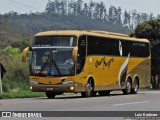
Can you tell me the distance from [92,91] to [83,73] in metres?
1.82

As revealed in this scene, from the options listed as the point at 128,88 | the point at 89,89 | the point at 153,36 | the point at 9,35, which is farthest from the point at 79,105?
the point at 9,35

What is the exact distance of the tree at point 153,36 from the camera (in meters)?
60.2

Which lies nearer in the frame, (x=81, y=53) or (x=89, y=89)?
(x=81, y=53)

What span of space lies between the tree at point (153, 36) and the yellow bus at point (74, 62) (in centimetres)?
2656

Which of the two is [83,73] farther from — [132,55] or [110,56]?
[132,55]

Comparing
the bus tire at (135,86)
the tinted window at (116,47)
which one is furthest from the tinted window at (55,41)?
the bus tire at (135,86)

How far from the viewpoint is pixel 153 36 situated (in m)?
62.4

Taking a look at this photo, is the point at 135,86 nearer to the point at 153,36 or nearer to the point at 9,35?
the point at 153,36

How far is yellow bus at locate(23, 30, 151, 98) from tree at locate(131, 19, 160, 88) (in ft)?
87.1

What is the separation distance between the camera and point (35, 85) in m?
28.9

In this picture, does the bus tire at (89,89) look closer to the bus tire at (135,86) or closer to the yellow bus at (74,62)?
the yellow bus at (74,62)

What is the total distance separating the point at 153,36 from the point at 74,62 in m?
35.0

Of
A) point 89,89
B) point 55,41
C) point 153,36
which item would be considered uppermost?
point 153,36

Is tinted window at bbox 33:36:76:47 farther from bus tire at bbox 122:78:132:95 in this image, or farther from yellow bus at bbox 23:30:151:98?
bus tire at bbox 122:78:132:95
